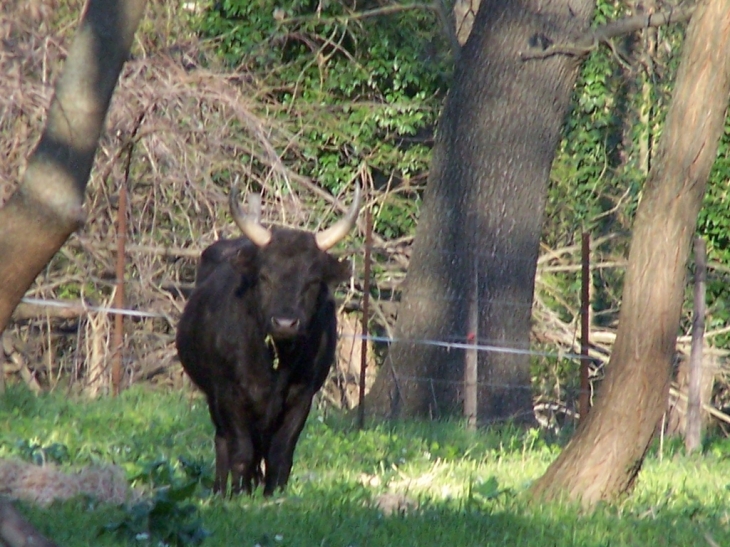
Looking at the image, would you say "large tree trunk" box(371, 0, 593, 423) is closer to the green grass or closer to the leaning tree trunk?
the green grass

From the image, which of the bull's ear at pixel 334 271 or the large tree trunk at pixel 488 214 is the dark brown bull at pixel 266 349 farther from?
the large tree trunk at pixel 488 214

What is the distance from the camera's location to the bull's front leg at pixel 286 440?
776cm

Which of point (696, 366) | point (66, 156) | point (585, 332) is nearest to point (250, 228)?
point (66, 156)

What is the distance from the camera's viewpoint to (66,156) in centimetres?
479

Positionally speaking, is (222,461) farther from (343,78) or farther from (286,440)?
(343,78)

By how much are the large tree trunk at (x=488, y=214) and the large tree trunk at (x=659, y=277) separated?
206 inches

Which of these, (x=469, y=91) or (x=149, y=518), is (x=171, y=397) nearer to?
(x=469, y=91)

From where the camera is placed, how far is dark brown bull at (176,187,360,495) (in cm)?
784

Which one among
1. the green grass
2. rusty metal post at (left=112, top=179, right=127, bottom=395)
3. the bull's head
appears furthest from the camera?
rusty metal post at (left=112, top=179, right=127, bottom=395)

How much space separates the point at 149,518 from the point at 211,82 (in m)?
9.45

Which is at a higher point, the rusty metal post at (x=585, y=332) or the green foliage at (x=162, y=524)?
the rusty metal post at (x=585, y=332)

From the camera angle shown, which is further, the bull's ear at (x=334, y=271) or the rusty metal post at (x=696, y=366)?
the rusty metal post at (x=696, y=366)

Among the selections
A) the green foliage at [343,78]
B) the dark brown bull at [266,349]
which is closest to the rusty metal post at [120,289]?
the dark brown bull at [266,349]

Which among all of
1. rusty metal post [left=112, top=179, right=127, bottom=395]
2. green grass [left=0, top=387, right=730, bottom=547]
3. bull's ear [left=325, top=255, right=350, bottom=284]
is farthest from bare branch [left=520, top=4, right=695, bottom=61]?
bull's ear [left=325, top=255, right=350, bottom=284]
